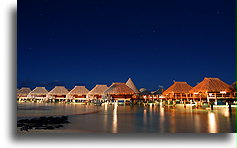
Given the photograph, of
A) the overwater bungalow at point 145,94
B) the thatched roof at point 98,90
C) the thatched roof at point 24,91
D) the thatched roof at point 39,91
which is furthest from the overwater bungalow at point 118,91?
the thatched roof at point 24,91

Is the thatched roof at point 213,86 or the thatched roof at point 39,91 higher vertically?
the thatched roof at point 213,86

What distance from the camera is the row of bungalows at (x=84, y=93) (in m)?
26.7

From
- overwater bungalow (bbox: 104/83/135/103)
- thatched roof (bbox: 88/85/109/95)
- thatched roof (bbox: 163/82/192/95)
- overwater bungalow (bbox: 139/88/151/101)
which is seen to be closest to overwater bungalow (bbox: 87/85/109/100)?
thatched roof (bbox: 88/85/109/95)

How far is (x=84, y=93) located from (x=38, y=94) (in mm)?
9553

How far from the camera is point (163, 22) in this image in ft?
32.4

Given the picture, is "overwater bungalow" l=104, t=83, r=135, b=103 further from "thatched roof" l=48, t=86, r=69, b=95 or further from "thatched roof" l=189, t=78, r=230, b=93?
"thatched roof" l=48, t=86, r=69, b=95

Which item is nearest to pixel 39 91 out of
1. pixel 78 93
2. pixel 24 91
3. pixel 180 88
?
pixel 24 91

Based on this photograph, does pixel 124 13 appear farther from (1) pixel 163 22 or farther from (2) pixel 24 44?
(2) pixel 24 44

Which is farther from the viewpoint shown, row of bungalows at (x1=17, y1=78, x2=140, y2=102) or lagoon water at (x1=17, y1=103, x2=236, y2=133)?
row of bungalows at (x1=17, y1=78, x2=140, y2=102)

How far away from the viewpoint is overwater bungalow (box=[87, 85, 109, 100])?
104ft

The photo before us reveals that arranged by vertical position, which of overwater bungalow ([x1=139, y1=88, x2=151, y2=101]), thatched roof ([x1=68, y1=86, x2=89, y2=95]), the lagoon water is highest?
thatched roof ([x1=68, y1=86, x2=89, y2=95])

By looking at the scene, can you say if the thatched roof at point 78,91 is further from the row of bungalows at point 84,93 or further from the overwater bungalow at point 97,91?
the overwater bungalow at point 97,91

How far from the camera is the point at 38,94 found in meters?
38.7
